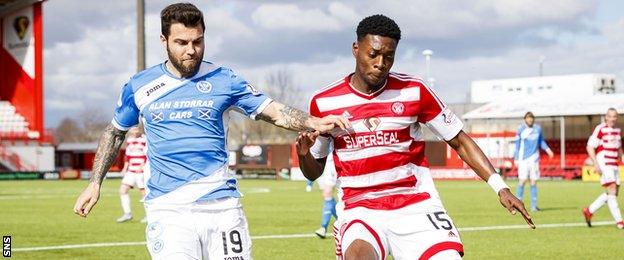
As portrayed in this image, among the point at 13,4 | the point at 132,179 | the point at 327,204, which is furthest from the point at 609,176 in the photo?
the point at 13,4

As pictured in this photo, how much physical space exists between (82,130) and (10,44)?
6187 centimetres

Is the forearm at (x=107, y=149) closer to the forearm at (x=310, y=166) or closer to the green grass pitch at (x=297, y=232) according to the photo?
the forearm at (x=310, y=166)

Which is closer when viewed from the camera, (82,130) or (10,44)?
(10,44)

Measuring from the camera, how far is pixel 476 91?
8288 cm

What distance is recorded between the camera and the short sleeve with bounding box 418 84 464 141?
22.9 ft

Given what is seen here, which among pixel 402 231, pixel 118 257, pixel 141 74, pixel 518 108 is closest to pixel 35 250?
pixel 118 257

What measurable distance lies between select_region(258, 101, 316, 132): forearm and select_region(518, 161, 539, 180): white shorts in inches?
753

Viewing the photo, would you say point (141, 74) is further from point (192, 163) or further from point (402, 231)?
point (402, 231)

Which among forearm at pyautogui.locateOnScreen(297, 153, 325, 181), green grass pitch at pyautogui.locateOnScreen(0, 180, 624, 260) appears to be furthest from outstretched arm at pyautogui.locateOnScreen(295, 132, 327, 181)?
green grass pitch at pyautogui.locateOnScreen(0, 180, 624, 260)

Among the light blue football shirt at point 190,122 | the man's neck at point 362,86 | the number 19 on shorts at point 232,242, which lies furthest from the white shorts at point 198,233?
the man's neck at point 362,86

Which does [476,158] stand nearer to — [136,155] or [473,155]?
[473,155]

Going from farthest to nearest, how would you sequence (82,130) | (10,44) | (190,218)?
(82,130)
(10,44)
(190,218)

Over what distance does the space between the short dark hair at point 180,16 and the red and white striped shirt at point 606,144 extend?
45.5 ft

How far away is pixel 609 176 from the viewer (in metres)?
19.0
